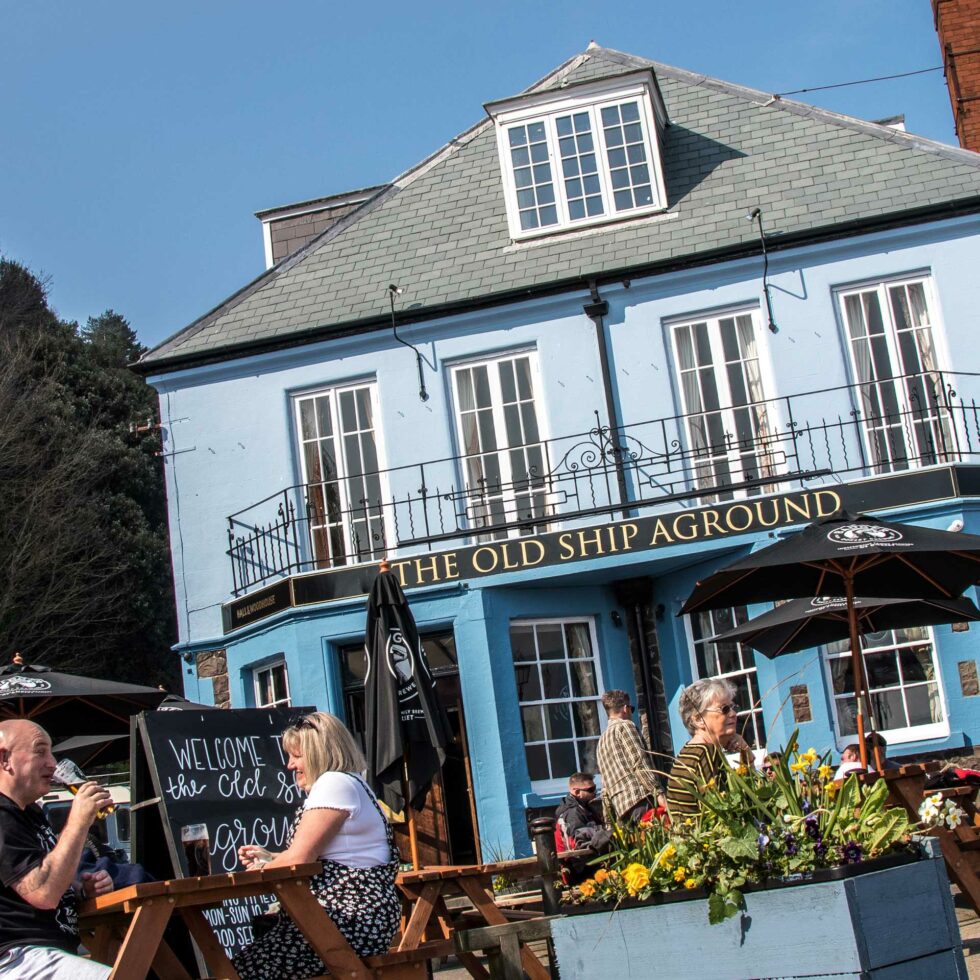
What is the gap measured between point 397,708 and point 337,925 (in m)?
5.58

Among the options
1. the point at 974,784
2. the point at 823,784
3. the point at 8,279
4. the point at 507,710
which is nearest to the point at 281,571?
the point at 507,710

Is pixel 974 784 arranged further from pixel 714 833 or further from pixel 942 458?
pixel 942 458

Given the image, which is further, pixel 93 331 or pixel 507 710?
pixel 93 331

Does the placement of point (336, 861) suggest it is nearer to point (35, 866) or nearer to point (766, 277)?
point (35, 866)

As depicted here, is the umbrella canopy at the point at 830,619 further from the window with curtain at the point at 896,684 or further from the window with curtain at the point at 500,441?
the window with curtain at the point at 500,441

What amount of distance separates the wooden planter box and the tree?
22753mm

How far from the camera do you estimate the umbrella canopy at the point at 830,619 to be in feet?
32.1

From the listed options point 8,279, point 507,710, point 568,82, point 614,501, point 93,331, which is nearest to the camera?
point 507,710

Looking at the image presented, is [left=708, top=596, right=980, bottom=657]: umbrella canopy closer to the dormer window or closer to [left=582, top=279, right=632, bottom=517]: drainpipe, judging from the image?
[left=582, top=279, right=632, bottom=517]: drainpipe

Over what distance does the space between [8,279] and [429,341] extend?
21136mm

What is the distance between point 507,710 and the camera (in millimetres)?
13906

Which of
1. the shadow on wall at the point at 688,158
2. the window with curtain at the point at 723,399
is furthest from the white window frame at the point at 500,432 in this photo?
the shadow on wall at the point at 688,158

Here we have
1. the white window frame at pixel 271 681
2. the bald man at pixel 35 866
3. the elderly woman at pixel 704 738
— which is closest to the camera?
the bald man at pixel 35 866

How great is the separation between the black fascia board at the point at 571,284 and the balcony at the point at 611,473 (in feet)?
5.31
